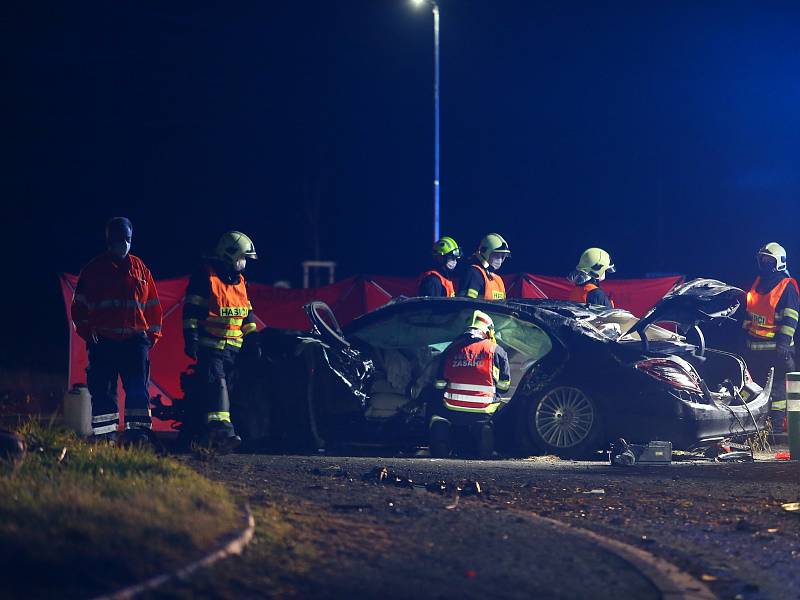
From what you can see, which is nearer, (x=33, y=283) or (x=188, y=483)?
(x=188, y=483)

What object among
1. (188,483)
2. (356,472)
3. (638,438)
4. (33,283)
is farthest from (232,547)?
(33,283)

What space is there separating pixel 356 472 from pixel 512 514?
2286 mm

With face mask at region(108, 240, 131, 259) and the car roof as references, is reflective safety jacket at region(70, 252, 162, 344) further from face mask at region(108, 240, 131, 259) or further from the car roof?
the car roof

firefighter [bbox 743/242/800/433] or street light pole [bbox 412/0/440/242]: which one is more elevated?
street light pole [bbox 412/0/440/242]

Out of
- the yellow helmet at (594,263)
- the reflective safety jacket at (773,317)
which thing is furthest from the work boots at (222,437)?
the yellow helmet at (594,263)

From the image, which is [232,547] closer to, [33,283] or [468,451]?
[468,451]

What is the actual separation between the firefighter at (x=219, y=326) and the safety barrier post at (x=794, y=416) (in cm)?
498

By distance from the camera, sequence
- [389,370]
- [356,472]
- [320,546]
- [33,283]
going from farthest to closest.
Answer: [33,283] < [389,370] < [356,472] < [320,546]

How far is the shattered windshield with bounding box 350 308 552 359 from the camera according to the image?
11.6 m

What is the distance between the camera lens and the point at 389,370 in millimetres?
11703

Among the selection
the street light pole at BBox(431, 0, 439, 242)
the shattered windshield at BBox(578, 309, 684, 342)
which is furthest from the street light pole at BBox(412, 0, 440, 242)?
the shattered windshield at BBox(578, 309, 684, 342)

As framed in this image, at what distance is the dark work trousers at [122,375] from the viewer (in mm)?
10984

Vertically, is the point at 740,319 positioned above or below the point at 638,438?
above

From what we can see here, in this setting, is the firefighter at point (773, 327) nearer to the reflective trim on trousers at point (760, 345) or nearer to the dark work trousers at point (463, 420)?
the reflective trim on trousers at point (760, 345)
